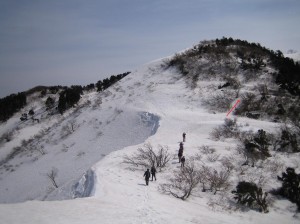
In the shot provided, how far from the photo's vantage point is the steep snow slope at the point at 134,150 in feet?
31.9

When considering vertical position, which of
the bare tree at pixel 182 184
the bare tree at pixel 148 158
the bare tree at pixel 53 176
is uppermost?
the bare tree at pixel 148 158

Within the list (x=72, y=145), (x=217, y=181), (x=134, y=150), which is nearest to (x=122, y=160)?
(x=134, y=150)

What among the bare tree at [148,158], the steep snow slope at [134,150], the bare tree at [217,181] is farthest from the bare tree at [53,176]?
the bare tree at [217,181]

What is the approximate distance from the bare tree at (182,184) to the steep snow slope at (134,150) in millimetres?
475

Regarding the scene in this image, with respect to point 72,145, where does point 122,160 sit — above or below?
above

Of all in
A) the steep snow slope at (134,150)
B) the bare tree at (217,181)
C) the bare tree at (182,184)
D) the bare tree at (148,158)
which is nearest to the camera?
the steep snow slope at (134,150)

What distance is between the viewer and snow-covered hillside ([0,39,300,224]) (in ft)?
33.7

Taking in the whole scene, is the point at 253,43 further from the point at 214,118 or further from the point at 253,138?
the point at 253,138

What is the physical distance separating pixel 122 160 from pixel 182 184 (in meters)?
4.69

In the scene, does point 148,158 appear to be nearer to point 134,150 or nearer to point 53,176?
point 134,150

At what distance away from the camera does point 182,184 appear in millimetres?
15227

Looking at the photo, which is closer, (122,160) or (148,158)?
(122,160)

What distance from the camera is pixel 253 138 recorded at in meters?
21.2

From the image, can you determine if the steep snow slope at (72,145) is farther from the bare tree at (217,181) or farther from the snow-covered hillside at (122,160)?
the bare tree at (217,181)
